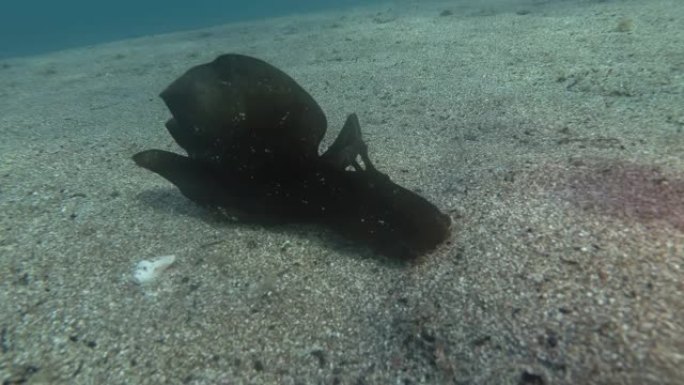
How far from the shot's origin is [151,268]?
3.06 meters

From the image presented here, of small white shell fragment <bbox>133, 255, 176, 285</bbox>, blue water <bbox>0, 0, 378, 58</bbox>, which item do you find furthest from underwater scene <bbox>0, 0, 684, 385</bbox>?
blue water <bbox>0, 0, 378, 58</bbox>

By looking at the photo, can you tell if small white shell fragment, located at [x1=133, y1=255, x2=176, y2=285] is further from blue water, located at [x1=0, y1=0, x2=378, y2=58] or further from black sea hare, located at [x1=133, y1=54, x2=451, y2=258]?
blue water, located at [x1=0, y1=0, x2=378, y2=58]

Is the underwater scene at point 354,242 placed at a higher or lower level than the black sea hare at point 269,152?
lower

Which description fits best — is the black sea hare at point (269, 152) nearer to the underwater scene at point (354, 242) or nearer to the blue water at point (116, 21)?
the underwater scene at point (354, 242)

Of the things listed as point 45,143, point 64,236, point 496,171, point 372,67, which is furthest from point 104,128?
point 496,171

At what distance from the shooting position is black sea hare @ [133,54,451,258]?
325cm

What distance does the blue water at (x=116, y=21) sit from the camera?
122 feet

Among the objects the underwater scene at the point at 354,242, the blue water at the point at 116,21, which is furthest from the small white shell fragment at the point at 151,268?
the blue water at the point at 116,21

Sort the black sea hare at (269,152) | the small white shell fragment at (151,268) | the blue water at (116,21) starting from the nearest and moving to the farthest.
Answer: the small white shell fragment at (151,268), the black sea hare at (269,152), the blue water at (116,21)

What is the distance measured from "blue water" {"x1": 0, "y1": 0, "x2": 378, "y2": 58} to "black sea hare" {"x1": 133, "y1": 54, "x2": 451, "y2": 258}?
2780cm

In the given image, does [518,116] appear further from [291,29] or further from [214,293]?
[291,29]

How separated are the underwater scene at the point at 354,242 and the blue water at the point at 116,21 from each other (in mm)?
26942

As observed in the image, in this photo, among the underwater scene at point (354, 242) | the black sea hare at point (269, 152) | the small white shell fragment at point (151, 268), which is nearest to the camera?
the underwater scene at point (354, 242)

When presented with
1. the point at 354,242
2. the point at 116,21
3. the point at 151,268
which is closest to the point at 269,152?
the point at 354,242
